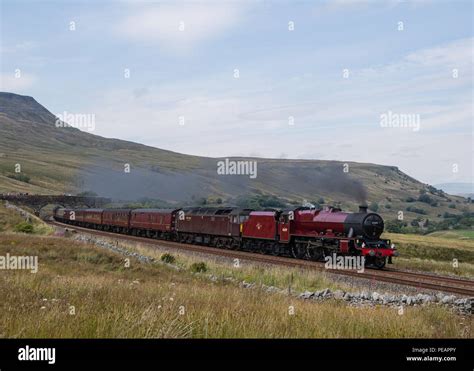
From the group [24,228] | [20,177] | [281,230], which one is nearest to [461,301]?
[281,230]

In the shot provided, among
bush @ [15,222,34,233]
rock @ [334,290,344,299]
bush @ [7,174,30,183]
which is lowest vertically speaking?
rock @ [334,290,344,299]

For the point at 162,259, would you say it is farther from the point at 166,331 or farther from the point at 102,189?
the point at 102,189

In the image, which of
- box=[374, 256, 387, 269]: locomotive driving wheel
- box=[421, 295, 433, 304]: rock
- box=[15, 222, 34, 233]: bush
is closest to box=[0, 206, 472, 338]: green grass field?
box=[421, 295, 433, 304]: rock

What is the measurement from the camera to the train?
2781 centimetres

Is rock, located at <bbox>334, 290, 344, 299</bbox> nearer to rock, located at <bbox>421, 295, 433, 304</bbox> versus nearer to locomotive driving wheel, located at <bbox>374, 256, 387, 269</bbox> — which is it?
rock, located at <bbox>421, 295, 433, 304</bbox>

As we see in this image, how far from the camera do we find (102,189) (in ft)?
495

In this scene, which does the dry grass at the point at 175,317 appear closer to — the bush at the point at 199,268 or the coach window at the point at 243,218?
the bush at the point at 199,268

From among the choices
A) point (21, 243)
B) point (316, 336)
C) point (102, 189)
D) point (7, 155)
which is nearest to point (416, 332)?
point (316, 336)

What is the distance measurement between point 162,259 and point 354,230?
10.5m

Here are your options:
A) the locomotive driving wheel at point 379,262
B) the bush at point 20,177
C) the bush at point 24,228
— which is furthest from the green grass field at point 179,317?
the bush at point 20,177

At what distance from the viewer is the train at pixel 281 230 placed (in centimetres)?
2781

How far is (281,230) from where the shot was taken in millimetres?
33625

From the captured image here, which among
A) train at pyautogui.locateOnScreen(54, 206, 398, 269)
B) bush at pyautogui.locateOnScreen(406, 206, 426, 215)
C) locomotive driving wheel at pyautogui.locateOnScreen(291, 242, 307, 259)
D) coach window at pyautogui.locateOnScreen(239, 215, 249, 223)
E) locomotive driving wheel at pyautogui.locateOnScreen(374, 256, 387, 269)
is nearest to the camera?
train at pyautogui.locateOnScreen(54, 206, 398, 269)

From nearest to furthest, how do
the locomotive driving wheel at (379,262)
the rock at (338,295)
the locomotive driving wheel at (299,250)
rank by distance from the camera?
the rock at (338,295), the locomotive driving wheel at (379,262), the locomotive driving wheel at (299,250)
